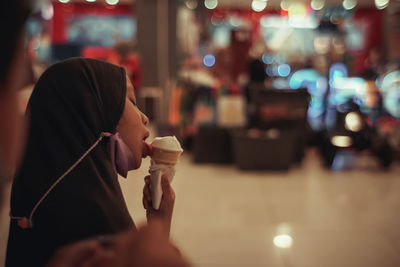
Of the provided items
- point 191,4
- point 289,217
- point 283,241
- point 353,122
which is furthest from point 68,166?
point 191,4

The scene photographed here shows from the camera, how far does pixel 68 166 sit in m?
1.05

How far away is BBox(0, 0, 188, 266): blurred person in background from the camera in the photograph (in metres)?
0.59

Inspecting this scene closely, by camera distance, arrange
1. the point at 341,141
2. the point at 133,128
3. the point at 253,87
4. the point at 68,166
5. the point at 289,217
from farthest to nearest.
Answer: the point at 253,87
the point at 341,141
the point at 289,217
the point at 133,128
the point at 68,166

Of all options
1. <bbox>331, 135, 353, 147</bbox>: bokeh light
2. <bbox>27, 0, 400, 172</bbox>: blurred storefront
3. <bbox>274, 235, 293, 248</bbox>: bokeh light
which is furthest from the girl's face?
<bbox>331, 135, 353, 147</bbox>: bokeh light

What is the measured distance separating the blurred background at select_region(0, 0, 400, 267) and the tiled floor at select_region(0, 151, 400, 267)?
14 millimetres

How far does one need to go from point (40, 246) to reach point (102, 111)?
0.37 meters

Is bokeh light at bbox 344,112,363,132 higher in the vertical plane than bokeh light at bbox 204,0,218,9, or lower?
lower

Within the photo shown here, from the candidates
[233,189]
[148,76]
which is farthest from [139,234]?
[148,76]

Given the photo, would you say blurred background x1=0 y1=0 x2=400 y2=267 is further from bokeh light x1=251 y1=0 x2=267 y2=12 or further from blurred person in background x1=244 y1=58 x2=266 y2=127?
bokeh light x1=251 y1=0 x2=267 y2=12

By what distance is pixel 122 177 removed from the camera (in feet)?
3.97

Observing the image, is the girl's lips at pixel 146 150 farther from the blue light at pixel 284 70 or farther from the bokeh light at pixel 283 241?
the blue light at pixel 284 70

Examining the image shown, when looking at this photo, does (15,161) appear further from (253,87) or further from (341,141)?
(253,87)

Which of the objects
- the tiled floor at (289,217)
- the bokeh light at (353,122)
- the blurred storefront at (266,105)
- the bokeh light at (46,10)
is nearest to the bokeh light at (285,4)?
the blurred storefront at (266,105)

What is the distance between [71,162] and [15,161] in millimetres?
362
